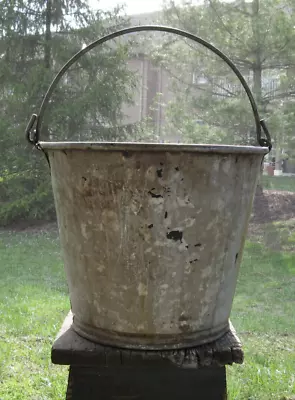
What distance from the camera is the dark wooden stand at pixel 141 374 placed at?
1.56 m

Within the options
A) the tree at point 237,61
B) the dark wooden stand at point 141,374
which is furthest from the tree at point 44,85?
the dark wooden stand at point 141,374

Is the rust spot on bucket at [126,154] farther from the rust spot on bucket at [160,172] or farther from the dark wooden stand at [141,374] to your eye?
the dark wooden stand at [141,374]

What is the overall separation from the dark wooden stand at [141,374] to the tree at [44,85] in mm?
7157

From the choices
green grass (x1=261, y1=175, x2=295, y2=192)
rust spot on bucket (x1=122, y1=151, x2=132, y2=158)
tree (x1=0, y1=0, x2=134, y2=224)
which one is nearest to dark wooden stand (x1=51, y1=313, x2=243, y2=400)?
rust spot on bucket (x1=122, y1=151, x2=132, y2=158)

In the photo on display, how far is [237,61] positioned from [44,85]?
3737 mm

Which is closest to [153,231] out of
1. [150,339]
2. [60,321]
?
[150,339]

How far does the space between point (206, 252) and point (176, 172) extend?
291 millimetres

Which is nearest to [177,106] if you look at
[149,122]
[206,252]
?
[149,122]

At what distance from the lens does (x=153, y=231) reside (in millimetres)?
1443

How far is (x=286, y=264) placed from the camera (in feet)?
20.8

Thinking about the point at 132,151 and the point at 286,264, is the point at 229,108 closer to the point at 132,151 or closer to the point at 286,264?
the point at 286,264

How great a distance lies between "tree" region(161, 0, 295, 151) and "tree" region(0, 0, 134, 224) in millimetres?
1357

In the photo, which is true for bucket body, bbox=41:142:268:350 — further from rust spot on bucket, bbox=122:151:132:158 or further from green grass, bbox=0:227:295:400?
green grass, bbox=0:227:295:400

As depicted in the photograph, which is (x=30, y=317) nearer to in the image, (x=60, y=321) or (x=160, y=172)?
(x=60, y=321)
